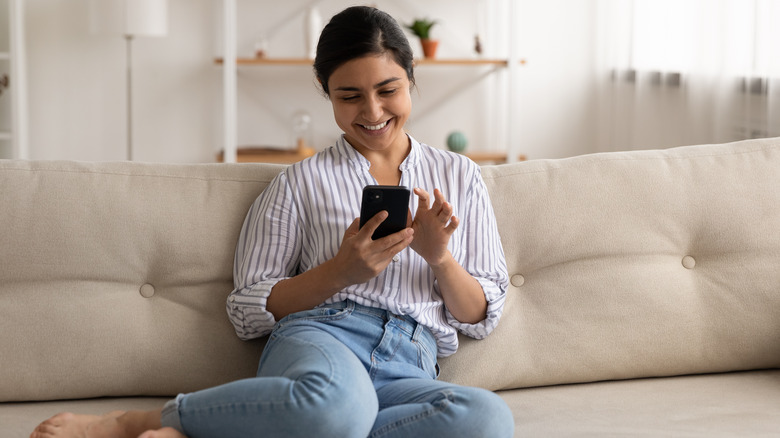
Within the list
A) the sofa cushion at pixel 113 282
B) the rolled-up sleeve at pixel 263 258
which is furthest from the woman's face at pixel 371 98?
the sofa cushion at pixel 113 282

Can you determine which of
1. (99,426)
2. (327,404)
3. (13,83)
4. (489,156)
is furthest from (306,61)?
(327,404)

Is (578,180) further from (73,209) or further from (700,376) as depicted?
(73,209)

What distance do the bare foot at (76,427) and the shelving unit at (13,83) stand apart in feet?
10.2

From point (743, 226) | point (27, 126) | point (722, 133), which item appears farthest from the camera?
point (27, 126)

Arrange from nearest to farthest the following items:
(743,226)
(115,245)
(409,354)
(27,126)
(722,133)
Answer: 1. (409,354)
2. (115,245)
3. (743,226)
4. (722,133)
5. (27,126)

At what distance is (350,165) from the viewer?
1.60 m

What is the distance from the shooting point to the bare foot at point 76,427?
49.7 inches

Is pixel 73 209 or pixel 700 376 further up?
pixel 73 209

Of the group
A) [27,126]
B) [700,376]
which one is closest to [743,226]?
[700,376]

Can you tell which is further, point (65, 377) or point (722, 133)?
point (722, 133)

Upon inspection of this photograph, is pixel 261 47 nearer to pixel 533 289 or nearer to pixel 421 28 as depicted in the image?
pixel 421 28

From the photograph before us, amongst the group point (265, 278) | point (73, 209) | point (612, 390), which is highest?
point (73, 209)

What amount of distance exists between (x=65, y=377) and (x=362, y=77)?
2.42ft

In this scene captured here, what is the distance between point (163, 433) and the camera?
3.87 feet
